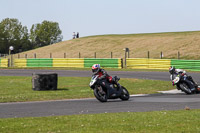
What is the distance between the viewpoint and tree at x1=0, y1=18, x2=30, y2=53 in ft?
471

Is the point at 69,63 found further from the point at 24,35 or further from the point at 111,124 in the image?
the point at 24,35

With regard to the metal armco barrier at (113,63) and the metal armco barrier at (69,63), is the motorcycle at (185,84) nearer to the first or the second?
the metal armco barrier at (113,63)

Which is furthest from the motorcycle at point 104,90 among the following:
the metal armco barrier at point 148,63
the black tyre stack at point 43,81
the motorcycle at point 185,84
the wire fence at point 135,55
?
the wire fence at point 135,55

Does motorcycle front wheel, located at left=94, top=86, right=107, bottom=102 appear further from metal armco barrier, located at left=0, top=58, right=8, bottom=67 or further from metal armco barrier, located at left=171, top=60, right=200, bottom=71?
metal armco barrier, located at left=0, top=58, right=8, bottom=67

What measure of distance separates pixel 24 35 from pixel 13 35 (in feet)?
17.0

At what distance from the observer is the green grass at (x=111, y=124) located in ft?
29.9

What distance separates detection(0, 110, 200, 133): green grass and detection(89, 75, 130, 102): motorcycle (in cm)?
460

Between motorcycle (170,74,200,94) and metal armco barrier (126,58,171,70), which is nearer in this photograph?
motorcycle (170,74,200,94)

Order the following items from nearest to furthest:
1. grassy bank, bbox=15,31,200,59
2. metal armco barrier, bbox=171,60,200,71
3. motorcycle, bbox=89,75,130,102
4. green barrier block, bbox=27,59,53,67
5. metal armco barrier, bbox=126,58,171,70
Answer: motorcycle, bbox=89,75,130,102 → metal armco barrier, bbox=171,60,200,71 → metal armco barrier, bbox=126,58,171,70 → green barrier block, bbox=27,59,53,67 → grassy bank, bbox=15,31,200,59

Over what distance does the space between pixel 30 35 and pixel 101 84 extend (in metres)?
151

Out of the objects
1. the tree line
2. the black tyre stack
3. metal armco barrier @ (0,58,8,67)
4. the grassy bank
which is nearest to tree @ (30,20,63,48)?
the tree line

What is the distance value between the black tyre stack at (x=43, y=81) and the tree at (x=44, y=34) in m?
142

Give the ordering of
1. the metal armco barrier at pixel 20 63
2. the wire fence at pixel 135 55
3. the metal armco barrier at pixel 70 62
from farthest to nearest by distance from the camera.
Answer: the wire fence at pixel 135 55
the metal armco barrier at pixel 20 63
the metal armco barrier at pixel 70 62

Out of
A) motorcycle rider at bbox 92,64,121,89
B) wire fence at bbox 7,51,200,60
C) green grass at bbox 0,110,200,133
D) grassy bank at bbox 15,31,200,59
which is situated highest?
grassy bank at bbox 15,31,200,59
